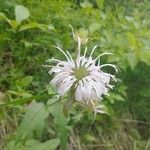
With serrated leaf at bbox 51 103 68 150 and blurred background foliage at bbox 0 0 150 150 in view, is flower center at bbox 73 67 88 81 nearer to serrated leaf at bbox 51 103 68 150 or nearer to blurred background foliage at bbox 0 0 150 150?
serrated leaf at bbox 51 103 68 150

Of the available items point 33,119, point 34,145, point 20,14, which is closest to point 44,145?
point 34,145

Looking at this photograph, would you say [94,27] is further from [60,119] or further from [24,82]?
[60,119]

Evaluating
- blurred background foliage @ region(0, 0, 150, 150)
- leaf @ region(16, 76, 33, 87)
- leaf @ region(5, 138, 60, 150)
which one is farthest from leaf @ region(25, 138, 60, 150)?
leaf @ region(16, 76, 33, 87)

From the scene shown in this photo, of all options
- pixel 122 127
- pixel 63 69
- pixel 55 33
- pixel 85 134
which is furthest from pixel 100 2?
pixel 122 127

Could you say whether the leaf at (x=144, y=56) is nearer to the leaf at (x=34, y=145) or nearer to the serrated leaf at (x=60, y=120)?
the leaf at (x=34, y=145)

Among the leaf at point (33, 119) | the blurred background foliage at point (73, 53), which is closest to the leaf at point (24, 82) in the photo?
the blurred background foliage at point (73, 53)

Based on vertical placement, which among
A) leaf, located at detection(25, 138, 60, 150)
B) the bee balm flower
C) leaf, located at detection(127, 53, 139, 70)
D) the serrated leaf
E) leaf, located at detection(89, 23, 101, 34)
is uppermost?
leaf, located at detection(89, 23, 101, 34)

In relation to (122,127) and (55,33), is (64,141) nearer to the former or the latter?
(55,33)
